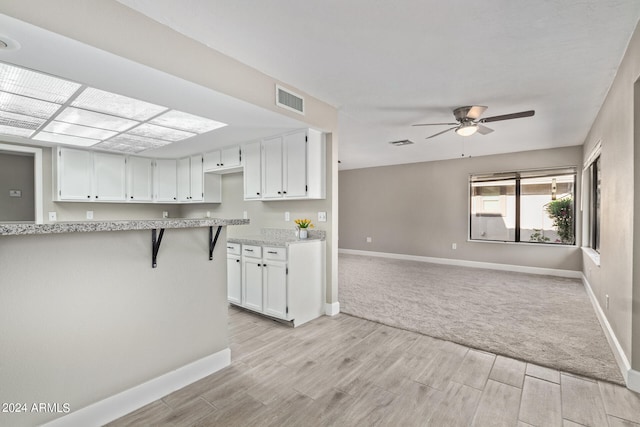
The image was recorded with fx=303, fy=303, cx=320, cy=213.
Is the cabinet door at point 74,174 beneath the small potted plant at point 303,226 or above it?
above

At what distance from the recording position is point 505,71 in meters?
2.66

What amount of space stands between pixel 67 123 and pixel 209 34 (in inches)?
88.1

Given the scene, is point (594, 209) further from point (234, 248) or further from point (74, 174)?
point (74, 174)

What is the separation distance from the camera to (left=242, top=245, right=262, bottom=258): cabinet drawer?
339cm

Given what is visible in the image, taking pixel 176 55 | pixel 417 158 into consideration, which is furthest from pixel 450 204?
pixel 176 55

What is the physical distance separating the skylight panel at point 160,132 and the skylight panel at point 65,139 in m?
0.88

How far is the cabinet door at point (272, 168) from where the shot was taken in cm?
371

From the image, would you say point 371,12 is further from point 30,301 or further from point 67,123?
point 67,123

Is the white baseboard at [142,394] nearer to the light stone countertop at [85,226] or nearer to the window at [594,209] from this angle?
the light stone countertop at [85,226]

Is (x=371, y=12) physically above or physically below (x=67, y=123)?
above

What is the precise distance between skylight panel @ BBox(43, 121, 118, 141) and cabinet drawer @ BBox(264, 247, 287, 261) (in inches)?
92.3

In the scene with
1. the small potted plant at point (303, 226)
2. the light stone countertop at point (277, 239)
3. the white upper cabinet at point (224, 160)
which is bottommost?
the light stone countertop at point (277, 239)

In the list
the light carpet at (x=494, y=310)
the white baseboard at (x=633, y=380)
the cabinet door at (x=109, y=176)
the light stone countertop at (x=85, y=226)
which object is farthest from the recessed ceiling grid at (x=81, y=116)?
the white baseboard at (x=633, y=380)

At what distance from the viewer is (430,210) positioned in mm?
7250
